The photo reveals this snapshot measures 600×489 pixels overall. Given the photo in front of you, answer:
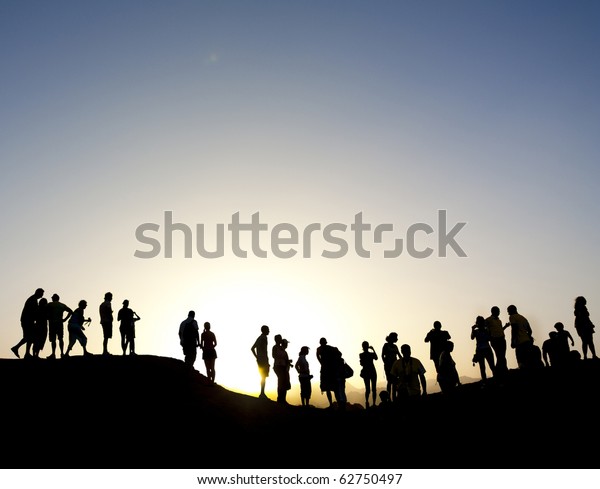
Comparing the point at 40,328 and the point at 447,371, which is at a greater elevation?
the point at 40,328

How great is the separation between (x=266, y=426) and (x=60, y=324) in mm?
8953

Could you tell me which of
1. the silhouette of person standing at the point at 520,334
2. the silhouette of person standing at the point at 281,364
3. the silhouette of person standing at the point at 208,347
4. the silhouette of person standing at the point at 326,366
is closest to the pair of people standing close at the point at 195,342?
the silhouette of person standing at the point at 208,347

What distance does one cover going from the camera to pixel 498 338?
15.9 m

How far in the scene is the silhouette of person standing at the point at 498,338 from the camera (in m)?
15.9

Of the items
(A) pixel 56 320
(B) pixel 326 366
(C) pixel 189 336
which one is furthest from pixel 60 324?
(B) pixel 326 366

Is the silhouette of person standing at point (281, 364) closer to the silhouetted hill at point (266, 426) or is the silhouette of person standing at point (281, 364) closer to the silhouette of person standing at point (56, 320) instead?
the silhouetted hill at point (266, 426)

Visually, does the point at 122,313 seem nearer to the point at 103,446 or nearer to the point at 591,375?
the point at 103,446

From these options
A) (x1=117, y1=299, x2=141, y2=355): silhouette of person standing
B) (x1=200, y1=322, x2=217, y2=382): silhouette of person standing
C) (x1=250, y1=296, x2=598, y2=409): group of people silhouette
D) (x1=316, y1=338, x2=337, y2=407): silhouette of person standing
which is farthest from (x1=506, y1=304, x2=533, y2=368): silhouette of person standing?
(x1=117, y1=299, x2=141, y2=355): silhouette of person standing

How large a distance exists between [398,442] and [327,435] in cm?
218

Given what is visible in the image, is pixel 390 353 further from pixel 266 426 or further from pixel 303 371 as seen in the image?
pixel 266 426

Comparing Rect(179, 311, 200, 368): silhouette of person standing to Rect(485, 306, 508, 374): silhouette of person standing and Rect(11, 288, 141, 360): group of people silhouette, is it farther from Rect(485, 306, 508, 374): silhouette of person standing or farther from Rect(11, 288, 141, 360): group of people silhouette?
Rect(485, 306, 508, 374): silhouette of person standing

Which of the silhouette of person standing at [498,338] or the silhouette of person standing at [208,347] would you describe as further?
the silhouette of person standing at [208,347]

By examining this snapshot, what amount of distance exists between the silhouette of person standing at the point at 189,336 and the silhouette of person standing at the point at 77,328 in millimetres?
3799

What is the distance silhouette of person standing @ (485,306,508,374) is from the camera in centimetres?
1594
